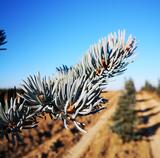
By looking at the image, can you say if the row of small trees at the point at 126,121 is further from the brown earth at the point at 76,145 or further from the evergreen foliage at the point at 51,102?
the evergreen foliage at the point at 51,102

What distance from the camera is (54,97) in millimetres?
1066

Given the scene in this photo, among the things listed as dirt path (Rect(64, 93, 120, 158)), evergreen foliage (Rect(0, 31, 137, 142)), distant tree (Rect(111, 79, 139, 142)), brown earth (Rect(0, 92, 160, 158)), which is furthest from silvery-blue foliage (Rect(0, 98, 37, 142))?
distant tree (Rect(111, 79, 139, 142))

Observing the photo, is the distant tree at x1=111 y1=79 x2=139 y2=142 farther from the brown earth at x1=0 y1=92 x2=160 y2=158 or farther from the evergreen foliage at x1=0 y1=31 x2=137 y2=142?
the evergreen foliage at x1=0 y1=31 x2=137 y2=142

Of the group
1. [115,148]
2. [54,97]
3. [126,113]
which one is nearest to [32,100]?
[54,97]

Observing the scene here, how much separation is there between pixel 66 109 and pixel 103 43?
391 mm

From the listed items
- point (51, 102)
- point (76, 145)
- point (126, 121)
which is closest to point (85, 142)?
point (76, 145)

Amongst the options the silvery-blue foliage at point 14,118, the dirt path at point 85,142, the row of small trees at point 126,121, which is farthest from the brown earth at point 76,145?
the silvery-blue foliage at point 14,118

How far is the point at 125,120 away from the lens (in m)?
26.5

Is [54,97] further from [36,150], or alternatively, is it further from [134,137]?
[134,137]

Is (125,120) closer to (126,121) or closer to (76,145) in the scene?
(126,121)

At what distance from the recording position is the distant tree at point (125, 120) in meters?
24.4

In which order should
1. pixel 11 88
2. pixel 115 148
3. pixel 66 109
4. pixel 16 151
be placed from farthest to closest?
pixel 115 148
pixel 16 151
pixel 11 88
pixel 66 109

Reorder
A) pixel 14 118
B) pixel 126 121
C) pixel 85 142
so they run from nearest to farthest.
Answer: pixel 14 118 < pixel 85 142 < pixel 126 121

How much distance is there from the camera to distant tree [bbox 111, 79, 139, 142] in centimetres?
2442
